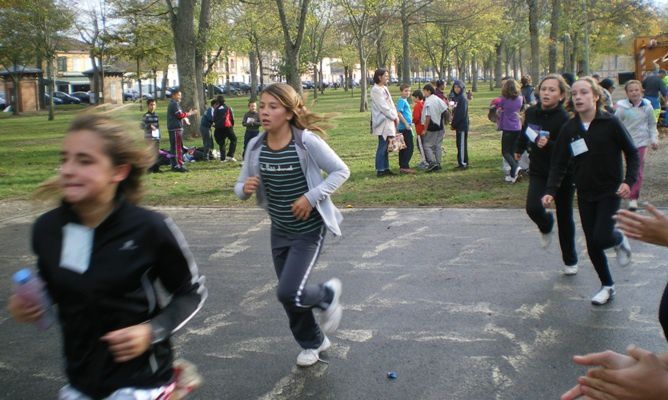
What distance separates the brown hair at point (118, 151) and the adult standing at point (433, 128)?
1158 cm

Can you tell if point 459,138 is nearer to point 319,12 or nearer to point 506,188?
point 506,188

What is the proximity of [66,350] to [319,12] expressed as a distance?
44995mm

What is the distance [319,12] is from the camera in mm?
45594

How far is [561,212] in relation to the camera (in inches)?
251

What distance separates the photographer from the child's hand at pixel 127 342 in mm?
2332

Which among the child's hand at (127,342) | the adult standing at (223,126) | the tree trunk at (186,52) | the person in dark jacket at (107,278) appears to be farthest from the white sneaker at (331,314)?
the tree trunk at (186,52)

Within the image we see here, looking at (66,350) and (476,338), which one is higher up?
(66,350)

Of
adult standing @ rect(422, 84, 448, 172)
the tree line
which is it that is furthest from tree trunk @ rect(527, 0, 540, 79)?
adult standing @ rect(422, 84, 448, 172)

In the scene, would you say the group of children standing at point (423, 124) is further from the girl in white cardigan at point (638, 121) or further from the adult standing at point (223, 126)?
the adult standing at point (223, 126)

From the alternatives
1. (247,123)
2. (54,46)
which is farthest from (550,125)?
(54,46)

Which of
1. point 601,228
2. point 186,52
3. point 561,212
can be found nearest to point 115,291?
point 601,228

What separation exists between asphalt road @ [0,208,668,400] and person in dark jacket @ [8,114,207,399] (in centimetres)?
181

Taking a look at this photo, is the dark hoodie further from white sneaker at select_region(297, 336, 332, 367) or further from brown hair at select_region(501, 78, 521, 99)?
white sneaker at select_region(297, 336, 332, 367)

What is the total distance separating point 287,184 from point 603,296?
9.63 ft
